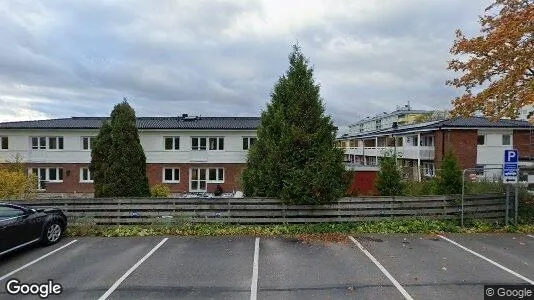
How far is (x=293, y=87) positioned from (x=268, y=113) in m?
1.51

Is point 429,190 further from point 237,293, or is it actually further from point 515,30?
point 237,293

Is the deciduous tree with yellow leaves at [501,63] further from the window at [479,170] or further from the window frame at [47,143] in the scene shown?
the window frame at [47,143]

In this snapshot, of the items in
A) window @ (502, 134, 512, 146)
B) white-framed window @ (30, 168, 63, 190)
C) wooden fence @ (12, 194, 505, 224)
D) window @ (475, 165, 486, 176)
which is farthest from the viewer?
white-framed window @ (30, 168, 63, 190)

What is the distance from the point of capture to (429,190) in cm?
1572

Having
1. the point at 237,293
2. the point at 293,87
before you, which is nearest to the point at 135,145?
the point at 293,87

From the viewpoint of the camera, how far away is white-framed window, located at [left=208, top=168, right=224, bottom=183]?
31.9 m

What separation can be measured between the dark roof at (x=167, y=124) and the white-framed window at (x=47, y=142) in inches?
39.1

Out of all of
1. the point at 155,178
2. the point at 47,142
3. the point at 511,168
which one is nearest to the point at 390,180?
the point at 511,168

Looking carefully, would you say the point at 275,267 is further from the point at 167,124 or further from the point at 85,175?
the point at 85,175

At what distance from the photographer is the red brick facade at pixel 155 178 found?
1239 inches

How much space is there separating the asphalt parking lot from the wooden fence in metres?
1.19

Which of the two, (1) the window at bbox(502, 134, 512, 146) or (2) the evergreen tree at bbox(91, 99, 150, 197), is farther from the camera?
(1) the window at bbox(502, 134, 512, 146)

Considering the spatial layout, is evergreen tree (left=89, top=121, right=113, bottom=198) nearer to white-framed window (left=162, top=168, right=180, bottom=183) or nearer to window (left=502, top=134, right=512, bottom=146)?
white-framed window (left=162, top=168, right=180, bottom=183)

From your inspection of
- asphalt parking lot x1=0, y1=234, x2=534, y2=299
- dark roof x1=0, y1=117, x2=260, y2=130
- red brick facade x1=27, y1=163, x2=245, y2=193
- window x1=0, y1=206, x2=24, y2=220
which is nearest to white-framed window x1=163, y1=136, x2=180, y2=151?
dark roof x1=0, y1=117, x2=260, y2=130
